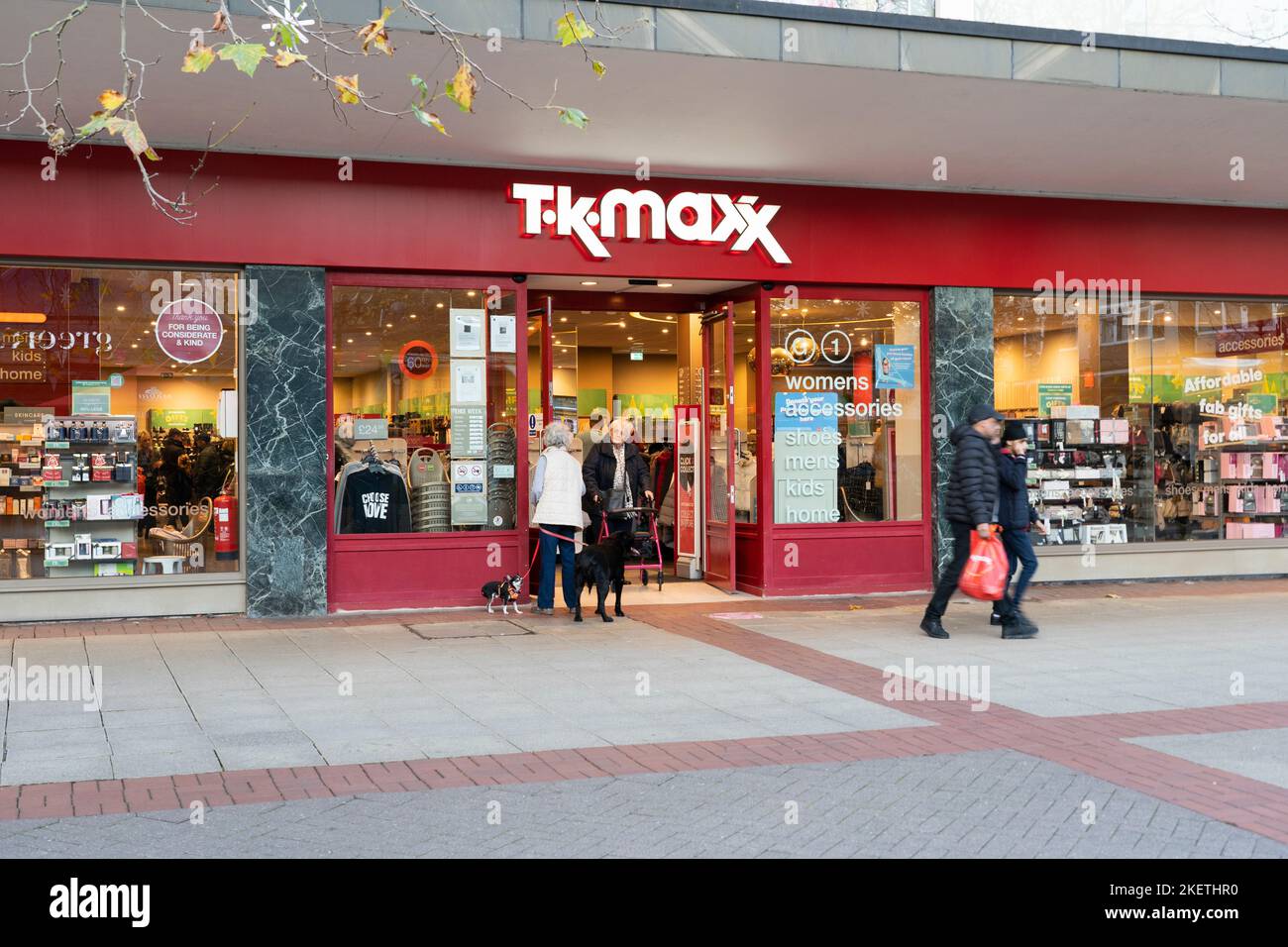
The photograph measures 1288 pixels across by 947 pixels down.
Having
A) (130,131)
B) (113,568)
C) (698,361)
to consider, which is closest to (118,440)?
(113,568)

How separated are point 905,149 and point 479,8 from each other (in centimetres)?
484

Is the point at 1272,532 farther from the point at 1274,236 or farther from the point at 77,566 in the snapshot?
the point at 77,566

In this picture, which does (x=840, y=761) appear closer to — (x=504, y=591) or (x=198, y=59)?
(x=198, y=59)

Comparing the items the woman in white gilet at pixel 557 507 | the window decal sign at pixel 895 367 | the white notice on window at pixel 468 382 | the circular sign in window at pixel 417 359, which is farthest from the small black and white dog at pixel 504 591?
the window decal sign at pixel 895 367

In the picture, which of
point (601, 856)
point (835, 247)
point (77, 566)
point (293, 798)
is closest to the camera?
point (601, 856)

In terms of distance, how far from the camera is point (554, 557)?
11586 millimetres

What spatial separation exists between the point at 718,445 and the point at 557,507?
121 inches

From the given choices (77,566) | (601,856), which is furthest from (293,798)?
(77,566)

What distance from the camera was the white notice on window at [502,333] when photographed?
12320 mm

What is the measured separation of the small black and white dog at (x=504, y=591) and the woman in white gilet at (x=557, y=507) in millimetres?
251

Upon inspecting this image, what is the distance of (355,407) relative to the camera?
39.0 ft

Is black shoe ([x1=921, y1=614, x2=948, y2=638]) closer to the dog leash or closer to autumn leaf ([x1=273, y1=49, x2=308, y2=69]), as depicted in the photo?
the dog leash

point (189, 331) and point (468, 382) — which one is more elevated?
point (189, 331)

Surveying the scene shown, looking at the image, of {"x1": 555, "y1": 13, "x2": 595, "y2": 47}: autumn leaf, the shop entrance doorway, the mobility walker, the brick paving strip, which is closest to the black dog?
the shop entrance doorway
